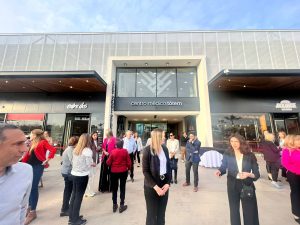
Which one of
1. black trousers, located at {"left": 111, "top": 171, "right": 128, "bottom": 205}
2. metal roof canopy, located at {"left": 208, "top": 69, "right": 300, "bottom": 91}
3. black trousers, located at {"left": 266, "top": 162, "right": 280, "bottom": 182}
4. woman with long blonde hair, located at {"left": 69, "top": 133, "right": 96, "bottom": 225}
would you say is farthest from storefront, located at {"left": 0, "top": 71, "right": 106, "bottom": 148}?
black trousers, located at {"left": 266, "top": 162, "right": 280, "bottom": 182}

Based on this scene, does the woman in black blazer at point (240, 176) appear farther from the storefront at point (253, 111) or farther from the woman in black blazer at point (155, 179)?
the storefront at point (253, 111)

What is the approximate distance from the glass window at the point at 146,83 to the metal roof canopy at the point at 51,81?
2.93 metres

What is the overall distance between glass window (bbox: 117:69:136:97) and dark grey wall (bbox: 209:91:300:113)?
22.3 feet

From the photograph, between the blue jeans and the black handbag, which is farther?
the blue jeans

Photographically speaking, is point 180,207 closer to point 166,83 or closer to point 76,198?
point 76,198

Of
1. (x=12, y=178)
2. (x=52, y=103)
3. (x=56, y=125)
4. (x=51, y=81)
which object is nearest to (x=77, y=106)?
(x=52, y=103)

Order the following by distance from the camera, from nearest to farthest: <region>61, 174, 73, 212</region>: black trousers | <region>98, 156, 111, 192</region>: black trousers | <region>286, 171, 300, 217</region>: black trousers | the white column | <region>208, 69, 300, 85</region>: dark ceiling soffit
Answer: <region>286, 171, 300, 217</region>: black trousers
<region>61, 174, 73, 212</region>: black trousers
<region>98, 156, 111, 192</region>: black trousers
<region>208, 69, 300, 85</region>: dark ceiling soffit
the white column

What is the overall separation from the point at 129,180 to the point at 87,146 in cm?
335

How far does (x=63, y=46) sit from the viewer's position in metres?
14.8

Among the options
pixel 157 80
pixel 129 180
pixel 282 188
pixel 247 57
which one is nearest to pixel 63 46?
pixel 157 80

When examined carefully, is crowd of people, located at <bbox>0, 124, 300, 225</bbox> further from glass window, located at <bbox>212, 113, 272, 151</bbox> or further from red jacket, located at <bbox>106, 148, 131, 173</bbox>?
glass window, located at <bbox>212, 113, 272, 151</bbox>

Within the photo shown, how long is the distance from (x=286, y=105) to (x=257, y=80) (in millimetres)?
4885

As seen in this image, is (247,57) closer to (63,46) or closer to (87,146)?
(87,146)

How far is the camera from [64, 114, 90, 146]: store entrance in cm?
1362
